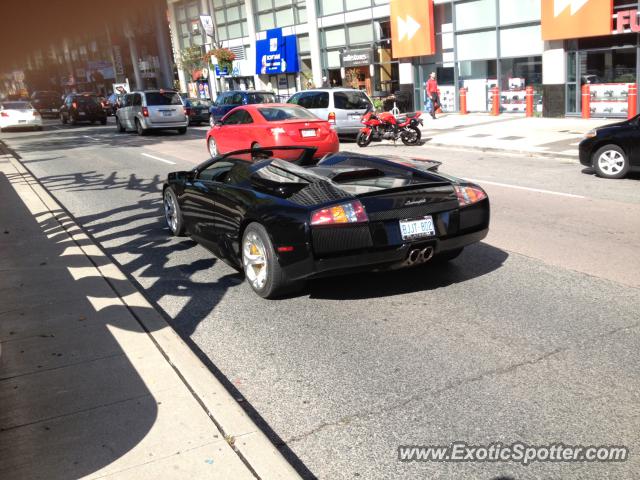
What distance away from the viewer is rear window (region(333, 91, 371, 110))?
20.1m

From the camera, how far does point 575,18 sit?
20016mm

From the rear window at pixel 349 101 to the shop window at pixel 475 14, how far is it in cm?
741

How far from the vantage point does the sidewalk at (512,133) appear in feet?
51.1

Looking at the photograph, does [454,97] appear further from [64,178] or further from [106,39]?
[106,39]

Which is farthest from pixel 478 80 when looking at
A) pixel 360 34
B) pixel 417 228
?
pixel 417 228

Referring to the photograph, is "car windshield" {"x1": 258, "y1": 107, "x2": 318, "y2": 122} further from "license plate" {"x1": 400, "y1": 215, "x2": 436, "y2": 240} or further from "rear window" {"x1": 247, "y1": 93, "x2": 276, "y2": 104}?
"rear window" {"x1": 247, "y1": 93, "x2": 276, "y2": 104}

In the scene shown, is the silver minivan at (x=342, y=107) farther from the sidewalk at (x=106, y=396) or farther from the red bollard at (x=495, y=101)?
the sidewalk at (x=106, y=396)

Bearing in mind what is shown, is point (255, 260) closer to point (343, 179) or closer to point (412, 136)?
point (343, 179)

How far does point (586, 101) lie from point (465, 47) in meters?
6.66

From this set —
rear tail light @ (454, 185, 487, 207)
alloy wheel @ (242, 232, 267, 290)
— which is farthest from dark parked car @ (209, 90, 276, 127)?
rear tail light @ (454, 185, 487, 207)

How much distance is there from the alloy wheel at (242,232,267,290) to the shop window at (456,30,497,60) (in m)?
21.0

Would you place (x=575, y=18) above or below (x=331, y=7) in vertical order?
below

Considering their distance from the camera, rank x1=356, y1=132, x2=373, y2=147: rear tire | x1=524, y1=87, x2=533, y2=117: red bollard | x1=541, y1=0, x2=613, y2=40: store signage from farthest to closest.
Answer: x1=524, y1=87, x2=533, y2=117: red bollard < x1=541, y1=0, x2=613, y2=40: store signage < x1=356, y1=132, x2=373, y2=147: rear tire

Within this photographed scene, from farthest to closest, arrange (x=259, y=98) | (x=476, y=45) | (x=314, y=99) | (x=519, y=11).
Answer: (x=259, y=98), (x=476, y=45), (x=519, y=11), (x=314, y=99)
